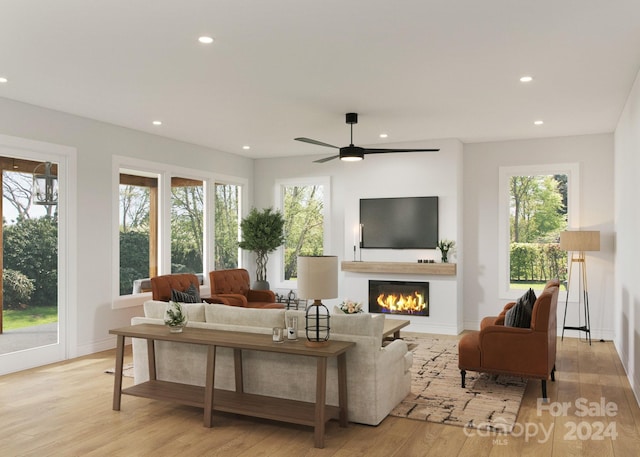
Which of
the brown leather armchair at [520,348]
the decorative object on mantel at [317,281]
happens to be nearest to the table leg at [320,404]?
the decorative object on mantel at [317,281]

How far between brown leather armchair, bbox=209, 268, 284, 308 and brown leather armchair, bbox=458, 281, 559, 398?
3.48 metres

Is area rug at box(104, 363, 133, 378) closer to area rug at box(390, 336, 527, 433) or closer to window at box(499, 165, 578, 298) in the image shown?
area rug at box(390, 336, 527, 433)

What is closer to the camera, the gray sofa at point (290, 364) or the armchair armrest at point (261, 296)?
the gray sofa at point (290, 364)

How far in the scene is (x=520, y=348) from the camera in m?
4.82

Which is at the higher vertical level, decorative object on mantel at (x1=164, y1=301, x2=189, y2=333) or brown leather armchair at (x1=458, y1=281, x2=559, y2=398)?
decorative object on mantel at (x1=164, y1=301, x2=189, y2=333)

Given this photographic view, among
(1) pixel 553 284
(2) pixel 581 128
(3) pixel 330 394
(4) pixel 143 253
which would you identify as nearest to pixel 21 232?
(4) pixel 143 253

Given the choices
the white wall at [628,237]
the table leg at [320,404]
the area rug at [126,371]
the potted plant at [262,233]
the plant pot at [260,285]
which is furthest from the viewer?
the potted plant at [262,233]

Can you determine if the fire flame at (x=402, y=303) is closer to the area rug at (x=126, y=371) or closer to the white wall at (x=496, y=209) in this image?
the white wall at (x=496, y=209)

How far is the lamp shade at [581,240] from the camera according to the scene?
7125 millimetres

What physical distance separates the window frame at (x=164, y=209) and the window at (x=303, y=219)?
2.66 ft

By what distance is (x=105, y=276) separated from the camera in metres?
6.91

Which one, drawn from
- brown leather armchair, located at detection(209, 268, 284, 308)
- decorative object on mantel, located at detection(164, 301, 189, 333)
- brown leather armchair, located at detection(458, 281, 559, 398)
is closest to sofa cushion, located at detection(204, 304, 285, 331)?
decorative object on mantel, located at detection(164, 301, 189, 333)

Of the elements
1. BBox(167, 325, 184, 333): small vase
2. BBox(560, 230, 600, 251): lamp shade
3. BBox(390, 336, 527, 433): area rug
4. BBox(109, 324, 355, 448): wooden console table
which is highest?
BBox(560, 230, 600, 251): lamp shade

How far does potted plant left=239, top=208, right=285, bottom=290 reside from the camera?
29.6ft
